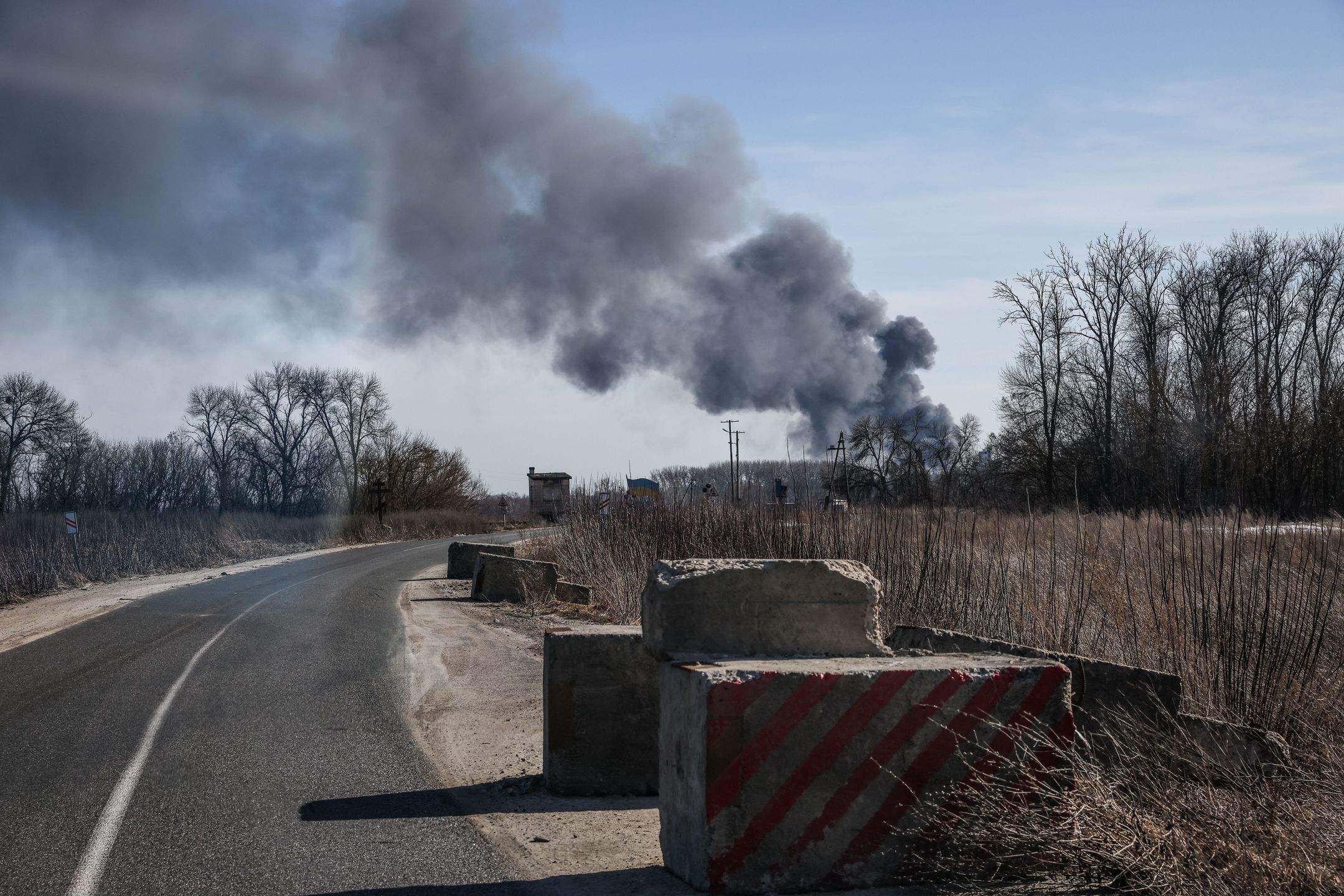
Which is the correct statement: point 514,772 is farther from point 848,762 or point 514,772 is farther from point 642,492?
point 642,492

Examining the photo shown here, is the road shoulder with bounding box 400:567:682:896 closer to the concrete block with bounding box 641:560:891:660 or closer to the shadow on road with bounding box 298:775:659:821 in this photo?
the shadow on road with bounding box 298:775:659:821

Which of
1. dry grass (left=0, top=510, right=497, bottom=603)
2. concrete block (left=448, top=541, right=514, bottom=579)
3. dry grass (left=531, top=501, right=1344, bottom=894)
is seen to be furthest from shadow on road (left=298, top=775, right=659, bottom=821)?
dry grass (left=0, top=510, right=497, bottom=603)

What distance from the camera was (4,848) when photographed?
5715mm

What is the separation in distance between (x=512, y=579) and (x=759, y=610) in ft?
52.4

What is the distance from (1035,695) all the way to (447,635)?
39.2ft

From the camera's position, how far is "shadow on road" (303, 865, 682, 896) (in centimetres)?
489

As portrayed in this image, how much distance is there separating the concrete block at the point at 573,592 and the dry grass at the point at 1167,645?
5108 millimetres

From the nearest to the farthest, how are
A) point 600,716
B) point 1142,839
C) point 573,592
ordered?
point 1142,839
point 600,716
point 573,592

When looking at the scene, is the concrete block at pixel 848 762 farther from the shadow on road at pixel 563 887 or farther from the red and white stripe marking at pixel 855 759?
the shadow on road at pixel 563 887

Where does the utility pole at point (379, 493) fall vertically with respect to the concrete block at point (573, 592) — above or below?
above

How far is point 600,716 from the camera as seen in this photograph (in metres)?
6.88

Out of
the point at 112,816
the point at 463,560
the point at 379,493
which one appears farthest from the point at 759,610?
the point at 379,493

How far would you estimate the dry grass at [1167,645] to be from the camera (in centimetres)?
429

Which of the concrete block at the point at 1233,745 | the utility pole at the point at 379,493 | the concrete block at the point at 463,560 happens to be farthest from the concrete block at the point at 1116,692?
the utility pole at the point at 379,493
